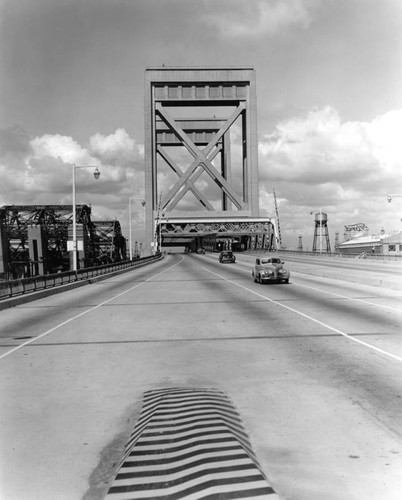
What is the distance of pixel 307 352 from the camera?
9.41m

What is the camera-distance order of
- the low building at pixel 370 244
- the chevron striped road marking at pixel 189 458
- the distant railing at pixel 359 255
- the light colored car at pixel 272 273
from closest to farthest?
the chevron striped road marking at pixel 189 458 < the light colored car at pixel 272 273 < the distant railing at pixel 359 255 < the low building at pixel 370 244

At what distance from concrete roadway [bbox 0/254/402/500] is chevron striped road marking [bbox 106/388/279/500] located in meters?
0.16

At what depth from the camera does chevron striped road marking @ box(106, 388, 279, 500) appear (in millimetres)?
3945

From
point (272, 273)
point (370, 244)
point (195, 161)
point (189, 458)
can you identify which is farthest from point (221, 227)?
point (189, 458)

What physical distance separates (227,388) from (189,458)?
2605mm

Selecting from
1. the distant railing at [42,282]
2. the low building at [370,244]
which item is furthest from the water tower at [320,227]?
the distant railing at [42,282]

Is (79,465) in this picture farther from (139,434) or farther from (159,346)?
(159,346)

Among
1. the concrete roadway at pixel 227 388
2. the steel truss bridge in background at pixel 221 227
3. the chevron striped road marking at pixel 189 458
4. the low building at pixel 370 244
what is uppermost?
the steel truss bridge in background at pixel 221 227

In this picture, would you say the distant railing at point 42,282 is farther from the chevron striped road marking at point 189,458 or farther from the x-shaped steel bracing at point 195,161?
the x-shaped steel bracing at point 195,161

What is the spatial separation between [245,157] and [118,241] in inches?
1362

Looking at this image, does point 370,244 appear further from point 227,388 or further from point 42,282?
point 227,388

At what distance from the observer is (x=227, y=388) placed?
7066 millimetres

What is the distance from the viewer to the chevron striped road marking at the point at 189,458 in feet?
12.9

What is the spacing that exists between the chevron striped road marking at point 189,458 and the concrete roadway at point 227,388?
161mm
